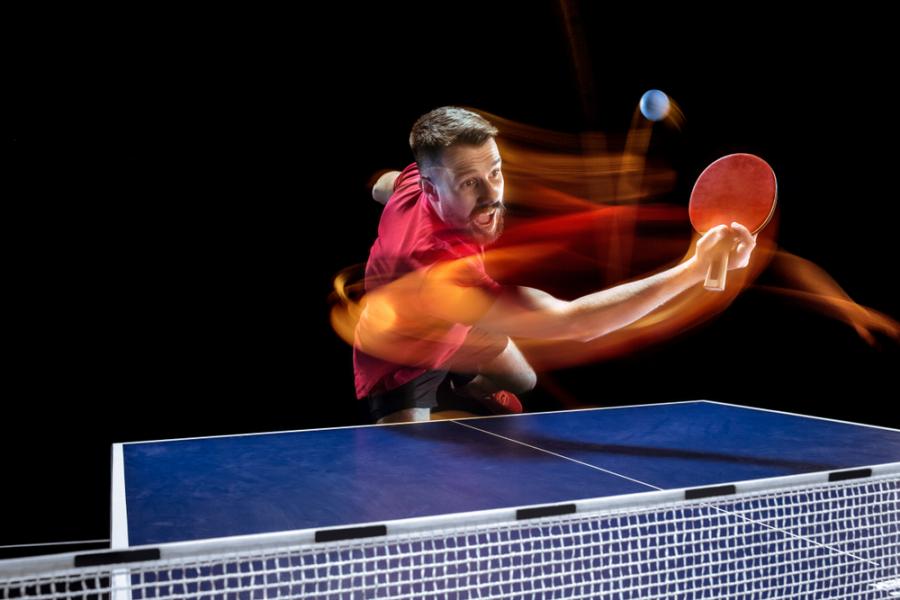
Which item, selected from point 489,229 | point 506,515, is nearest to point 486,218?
point 489,229

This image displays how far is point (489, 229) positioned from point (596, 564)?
2.60m

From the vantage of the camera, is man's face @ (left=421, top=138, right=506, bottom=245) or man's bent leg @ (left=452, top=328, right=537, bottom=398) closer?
man's face @ (left=421, top=138, right=506, bottom=245)

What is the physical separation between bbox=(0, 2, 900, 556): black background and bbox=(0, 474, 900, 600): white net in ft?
5.40

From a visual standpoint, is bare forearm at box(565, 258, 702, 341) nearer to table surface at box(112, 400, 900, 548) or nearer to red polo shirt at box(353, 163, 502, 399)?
table surface at box(112, 400, 900, 548)

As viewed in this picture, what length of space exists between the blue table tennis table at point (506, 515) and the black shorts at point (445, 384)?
34.6 inches

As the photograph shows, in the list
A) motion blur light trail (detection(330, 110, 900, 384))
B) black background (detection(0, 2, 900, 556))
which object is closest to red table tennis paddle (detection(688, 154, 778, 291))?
motion blur light trail (detection(330, 110, 900, 384))

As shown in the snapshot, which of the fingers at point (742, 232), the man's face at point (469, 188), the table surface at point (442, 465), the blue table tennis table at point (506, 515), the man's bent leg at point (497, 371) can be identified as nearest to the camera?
the blue table tennis table at point (506, 515)

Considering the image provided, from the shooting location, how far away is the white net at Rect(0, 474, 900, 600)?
1.56 metres

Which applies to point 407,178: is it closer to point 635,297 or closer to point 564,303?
point 564,303

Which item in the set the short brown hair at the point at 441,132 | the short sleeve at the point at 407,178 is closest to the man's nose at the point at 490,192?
the short brown hair at the point at 441,132

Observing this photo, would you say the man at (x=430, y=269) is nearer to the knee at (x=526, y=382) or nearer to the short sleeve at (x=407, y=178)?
the short sleeve at (x=407, y=178)

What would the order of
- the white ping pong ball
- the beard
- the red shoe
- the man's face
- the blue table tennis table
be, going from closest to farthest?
the blue table tennis table → the man's face → the beard → the red shoe → the white ping pong ball

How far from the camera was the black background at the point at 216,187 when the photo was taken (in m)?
3.52

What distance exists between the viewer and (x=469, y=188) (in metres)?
4.18
